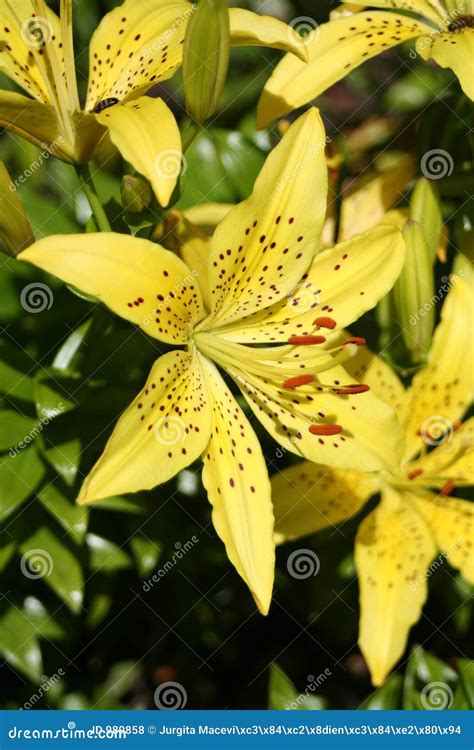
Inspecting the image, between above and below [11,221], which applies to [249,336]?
below

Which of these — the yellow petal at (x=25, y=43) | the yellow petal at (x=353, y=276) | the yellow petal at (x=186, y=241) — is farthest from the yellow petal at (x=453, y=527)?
the yellow petal at (x=25, y=43)

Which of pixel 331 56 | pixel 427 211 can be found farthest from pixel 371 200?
pixel 331 56

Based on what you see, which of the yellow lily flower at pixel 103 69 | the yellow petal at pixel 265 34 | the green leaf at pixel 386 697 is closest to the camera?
the yellow lily flower at pixel 103 69

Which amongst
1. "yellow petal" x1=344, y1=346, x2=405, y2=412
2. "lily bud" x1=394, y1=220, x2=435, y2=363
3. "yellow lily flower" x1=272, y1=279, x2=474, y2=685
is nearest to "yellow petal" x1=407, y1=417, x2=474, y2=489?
"yellow lily flower" x1=272, y1=279, x2=474, y2=685

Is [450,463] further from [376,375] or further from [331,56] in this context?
[331,56]

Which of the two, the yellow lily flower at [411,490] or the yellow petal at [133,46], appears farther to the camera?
the yellow lily flower at [411,490]

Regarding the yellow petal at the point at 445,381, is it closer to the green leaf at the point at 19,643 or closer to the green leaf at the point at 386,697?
the green leaf at the point at 386,697
